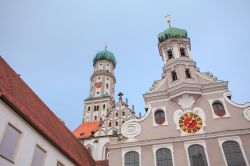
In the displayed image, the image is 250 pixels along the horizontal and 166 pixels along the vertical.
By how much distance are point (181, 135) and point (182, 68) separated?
6467mm

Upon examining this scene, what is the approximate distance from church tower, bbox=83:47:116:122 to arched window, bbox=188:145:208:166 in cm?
2191

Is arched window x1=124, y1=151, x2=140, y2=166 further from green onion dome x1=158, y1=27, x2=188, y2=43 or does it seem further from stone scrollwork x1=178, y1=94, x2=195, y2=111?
green onion dome x1=158, y1=27, x2=188, y2=43

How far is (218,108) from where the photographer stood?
18.9 m

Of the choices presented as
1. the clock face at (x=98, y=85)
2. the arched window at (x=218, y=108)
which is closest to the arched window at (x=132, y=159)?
the arched window at (x=218, y=108)

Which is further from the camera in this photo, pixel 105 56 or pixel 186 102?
pixel 105 56

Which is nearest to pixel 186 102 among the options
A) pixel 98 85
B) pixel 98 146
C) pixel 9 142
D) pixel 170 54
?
pixel 170 54

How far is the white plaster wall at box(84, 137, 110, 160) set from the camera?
2846 cm

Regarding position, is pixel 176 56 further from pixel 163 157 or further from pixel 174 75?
pixel 163 157

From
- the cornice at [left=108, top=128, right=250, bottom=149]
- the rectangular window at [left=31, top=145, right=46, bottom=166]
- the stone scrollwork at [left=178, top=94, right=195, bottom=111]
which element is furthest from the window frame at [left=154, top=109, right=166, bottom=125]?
the rectangular window at [left=31, top=145, right=46, bottom=166]

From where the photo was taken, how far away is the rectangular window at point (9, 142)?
11.1m

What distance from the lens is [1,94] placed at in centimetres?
1123

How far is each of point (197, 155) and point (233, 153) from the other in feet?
7.14

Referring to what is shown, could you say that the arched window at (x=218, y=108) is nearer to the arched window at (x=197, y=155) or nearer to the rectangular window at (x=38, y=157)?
the arched window at (x=197, y=155)

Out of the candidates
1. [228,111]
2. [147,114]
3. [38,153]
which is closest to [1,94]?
[38,153]
